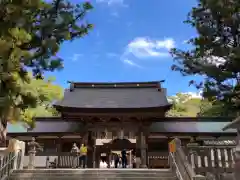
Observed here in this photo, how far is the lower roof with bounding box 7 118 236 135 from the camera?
63.3 ft

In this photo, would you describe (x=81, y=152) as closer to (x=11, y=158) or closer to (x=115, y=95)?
(x=11, y=158)

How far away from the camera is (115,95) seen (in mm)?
21250

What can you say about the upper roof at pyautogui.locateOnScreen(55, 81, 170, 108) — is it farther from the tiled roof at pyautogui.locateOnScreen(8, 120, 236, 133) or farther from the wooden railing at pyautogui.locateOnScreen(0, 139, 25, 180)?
the wooden railing at pyautogui.locateOnScreen(0, 139, 25, 180)

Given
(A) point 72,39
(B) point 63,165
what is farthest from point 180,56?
(B) point 63,165

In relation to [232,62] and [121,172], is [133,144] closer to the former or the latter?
[121,172]

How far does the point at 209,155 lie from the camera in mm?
9859

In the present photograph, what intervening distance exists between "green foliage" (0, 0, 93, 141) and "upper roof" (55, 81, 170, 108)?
671cm

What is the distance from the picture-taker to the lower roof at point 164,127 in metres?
19.3

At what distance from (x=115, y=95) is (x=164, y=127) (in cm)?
448

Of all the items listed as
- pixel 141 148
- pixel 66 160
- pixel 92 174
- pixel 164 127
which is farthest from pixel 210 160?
pixel 164 127

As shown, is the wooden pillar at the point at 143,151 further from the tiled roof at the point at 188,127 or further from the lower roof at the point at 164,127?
the tiled roof at the point at 188,127

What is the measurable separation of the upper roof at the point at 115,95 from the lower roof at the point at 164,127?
6.14 feet

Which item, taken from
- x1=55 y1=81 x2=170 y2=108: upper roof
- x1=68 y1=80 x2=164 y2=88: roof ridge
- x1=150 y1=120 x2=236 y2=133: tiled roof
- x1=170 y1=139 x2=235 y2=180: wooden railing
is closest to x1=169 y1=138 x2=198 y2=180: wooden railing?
x1=170 y1=139 x2=235 y2=180: wooden railing

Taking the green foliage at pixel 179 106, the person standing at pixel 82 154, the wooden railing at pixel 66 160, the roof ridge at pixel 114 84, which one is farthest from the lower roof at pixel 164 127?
the green foliage at pixel 179 106
